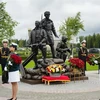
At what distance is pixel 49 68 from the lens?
1116cm

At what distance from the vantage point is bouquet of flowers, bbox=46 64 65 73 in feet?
36.1

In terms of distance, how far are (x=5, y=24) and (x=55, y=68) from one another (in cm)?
2158

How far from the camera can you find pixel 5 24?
104 ft

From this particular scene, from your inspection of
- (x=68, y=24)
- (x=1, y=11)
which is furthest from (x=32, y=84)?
(x=68, y=24)

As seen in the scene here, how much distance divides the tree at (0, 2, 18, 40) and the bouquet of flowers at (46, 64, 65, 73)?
820 inches

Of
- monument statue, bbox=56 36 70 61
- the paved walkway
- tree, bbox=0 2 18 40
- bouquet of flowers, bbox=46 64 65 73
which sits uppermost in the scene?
tree, bbox=0 2 18 40

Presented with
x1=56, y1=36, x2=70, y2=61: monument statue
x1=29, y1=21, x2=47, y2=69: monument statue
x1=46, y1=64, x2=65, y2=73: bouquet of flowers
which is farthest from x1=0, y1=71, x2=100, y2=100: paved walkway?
x1=56, y1=36, x2=70, y2=61: monument statue

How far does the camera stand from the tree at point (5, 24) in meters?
31.7

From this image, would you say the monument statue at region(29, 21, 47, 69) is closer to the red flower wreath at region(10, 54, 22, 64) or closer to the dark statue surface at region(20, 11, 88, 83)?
the dark statue surface at region(20, 11, 88, 83)

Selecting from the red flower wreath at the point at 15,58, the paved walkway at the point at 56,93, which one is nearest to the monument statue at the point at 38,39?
the paved walkway at the point at 56,93

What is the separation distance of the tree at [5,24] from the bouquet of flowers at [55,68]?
68.3 feet

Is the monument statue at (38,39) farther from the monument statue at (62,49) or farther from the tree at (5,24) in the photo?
the tree at (5,24)

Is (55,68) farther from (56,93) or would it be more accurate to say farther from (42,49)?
(56,93)

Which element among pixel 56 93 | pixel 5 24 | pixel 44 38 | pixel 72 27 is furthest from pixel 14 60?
pixel 72 27
